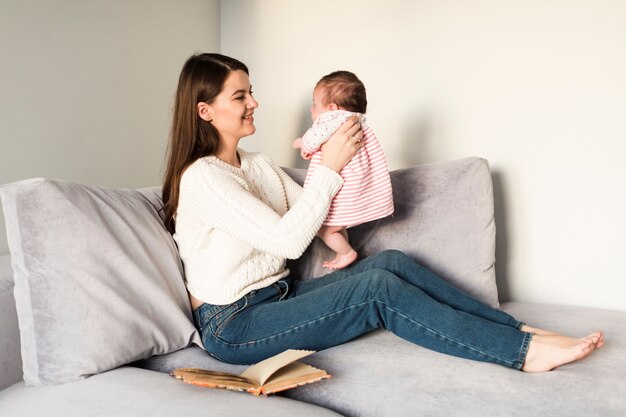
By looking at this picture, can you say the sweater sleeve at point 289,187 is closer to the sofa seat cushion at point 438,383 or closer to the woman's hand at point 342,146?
the woman's hand at point 342,146

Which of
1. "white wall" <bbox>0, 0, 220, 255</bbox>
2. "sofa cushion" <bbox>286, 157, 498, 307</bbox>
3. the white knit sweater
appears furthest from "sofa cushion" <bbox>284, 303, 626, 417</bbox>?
"white wall" <bbox>0, 0, 220, 255</bbox>

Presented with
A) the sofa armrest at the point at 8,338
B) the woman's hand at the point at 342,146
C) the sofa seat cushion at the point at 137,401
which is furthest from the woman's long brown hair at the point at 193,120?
the sofa seat cushion at the point at 137,401

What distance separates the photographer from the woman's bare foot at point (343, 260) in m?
1.87

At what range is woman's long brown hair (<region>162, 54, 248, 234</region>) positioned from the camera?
1738 millimetres

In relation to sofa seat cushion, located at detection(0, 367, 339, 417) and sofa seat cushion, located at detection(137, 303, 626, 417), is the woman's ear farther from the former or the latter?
sofa seat cushion, located at detection(0, 367, 339, 417)

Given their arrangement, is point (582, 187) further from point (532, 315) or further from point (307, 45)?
point (307, 45)

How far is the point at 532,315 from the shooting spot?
6.29 feet

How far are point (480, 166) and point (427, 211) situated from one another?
9.2 inches

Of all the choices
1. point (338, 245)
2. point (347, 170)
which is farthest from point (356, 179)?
point (338, 245)

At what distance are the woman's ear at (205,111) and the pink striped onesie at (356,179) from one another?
295 millimetres

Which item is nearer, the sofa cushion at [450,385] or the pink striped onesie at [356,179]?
the sofa cushion at [450,385]

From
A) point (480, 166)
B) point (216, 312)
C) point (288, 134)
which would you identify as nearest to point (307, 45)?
point (288, 134)

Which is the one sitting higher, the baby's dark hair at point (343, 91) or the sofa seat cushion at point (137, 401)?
the baby's dark hair at point (343, 91)

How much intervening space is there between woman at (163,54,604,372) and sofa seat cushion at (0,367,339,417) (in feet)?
0.87
